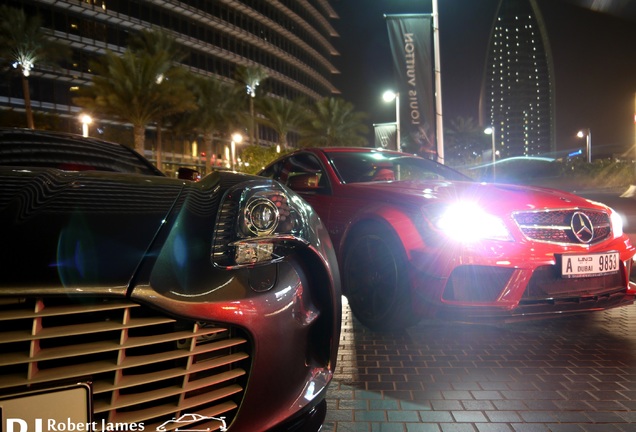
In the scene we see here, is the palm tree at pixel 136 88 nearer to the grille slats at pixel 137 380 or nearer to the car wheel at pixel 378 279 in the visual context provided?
the car wheel at pixel 378 279

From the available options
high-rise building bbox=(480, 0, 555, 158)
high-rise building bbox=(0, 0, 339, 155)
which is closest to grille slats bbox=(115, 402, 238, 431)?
high-rise building bbox=(0, 0, 339, 155)

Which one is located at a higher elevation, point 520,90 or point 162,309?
point 520,90

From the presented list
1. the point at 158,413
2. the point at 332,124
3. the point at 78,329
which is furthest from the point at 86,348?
the point at 332,124

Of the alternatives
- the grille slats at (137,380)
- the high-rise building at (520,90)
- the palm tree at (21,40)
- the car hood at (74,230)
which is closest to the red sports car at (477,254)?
the car hood at (74,230)

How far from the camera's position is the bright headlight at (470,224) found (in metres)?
2.90

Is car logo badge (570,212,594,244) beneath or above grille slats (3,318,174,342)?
above

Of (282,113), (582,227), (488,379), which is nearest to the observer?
(488,379)

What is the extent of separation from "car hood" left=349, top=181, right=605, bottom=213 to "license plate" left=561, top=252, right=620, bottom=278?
367 millimetres

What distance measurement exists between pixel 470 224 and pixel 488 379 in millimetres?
935

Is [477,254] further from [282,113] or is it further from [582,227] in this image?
[282,113]

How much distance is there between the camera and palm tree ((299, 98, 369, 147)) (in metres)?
37.8

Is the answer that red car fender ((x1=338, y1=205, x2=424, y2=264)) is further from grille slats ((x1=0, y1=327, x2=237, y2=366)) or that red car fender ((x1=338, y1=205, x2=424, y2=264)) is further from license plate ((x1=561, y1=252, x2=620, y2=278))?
grille slats ((x1=0, y1=327, x2=237, y2=366))

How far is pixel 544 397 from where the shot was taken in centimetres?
238

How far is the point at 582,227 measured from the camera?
3.08m
